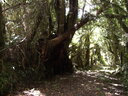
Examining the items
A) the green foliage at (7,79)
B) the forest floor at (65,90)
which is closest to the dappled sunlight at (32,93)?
the forest floor at (65,90)

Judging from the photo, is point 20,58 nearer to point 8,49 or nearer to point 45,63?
point 8,49

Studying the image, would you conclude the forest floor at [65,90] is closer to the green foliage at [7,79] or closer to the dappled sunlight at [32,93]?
the dappled sunlight at [32,93]

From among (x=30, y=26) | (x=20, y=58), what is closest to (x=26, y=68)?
(x=20, y=58)

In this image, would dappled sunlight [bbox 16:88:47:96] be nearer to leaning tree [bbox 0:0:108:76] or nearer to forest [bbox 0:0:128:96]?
forest [bbox 0:0:128:96]

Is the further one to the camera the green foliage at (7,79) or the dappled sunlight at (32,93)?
the green foliage at (7,79)

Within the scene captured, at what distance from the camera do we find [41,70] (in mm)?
9570

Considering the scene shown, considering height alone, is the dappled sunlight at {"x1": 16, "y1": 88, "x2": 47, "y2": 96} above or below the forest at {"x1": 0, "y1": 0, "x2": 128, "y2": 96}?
below

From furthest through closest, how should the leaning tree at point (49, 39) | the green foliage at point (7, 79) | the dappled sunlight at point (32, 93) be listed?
1. the leaning tree at point (49, 39)
2. the green foliage at point (7, 79)
3. the dappled sunlight at point (32, 93)

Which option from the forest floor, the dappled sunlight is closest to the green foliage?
the forest floor

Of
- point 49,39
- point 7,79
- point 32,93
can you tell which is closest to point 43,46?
point 49,39

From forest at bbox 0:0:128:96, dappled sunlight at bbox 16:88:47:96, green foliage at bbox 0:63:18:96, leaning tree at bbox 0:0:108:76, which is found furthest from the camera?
leaning tree at bbox 0:0:108:76

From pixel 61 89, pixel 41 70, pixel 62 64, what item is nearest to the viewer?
pixel 61 89

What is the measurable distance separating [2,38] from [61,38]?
107 inches

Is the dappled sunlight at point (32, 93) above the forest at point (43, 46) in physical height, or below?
below
